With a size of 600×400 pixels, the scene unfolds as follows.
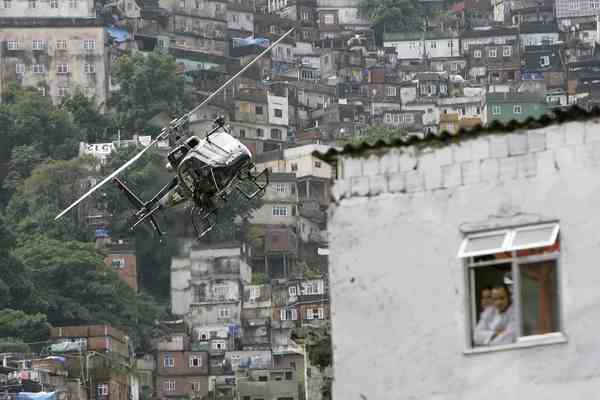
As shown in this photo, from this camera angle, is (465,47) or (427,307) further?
(465,47)

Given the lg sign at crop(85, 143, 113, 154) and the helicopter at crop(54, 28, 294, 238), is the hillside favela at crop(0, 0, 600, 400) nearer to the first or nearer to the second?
the lg sign at crop(85, 143, 113, 154)

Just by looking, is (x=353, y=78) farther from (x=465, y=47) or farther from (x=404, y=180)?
(x=404, y=180)

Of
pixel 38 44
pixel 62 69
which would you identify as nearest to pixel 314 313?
pixel 62 69

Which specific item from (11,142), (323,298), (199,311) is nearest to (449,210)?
(323,298)

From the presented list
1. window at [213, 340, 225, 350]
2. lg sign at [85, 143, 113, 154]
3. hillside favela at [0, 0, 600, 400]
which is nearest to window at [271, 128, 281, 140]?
hillside favela at [0, 0, 600, 400]

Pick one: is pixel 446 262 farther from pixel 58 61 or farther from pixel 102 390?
pixel 58 61
